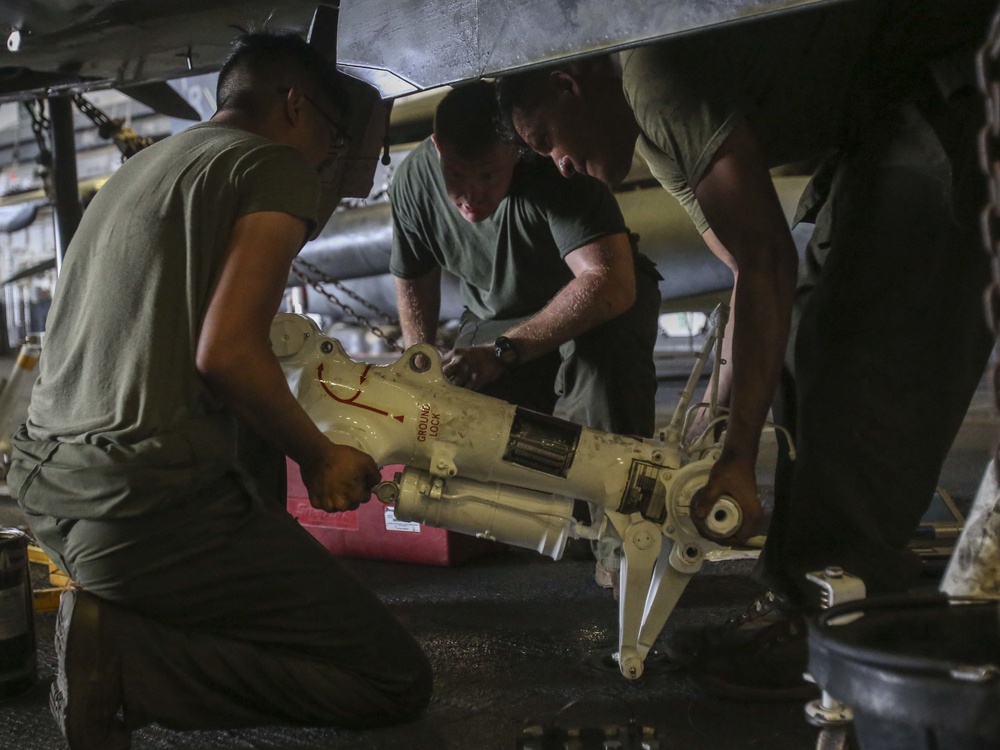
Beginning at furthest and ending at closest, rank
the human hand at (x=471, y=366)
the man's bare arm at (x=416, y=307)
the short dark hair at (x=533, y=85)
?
the man's bare arm at (x=416, y=307) → the human hand at (x=471, y=366) → the short dark hair at (x=533, y=85)

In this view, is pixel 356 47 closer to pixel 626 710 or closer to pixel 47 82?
pixel 626 710

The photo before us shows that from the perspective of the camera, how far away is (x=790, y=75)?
5.73 feet

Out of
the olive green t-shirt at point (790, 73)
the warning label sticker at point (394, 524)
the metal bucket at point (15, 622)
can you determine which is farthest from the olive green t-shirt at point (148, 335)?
the warning label sticker at point (394, 524)

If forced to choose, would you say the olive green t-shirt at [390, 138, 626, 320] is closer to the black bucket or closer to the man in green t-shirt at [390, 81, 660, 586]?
the man in green t-shirt at [390, 81, 660, 586]

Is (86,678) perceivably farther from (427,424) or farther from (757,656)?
(757,656)

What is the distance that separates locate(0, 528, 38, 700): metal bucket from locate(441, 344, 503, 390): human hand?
98 cm

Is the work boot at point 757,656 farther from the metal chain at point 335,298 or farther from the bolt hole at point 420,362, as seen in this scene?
the metal chain at point 335,298

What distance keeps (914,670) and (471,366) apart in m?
1.64

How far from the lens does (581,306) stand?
2473mm

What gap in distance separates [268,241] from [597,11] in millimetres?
627

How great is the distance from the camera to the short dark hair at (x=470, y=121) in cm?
247

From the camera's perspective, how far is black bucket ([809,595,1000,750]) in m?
0.75

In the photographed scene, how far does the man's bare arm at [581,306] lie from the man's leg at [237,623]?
2.72 feet

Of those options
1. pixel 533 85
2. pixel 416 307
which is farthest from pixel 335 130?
pixel 416 307
